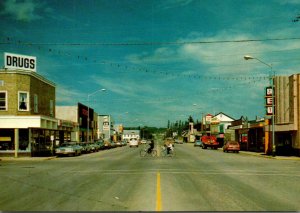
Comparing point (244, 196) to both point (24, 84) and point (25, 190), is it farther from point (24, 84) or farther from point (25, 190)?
point (24, 84)

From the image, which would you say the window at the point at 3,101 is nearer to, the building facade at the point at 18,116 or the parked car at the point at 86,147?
the building facade at the point at 18,116

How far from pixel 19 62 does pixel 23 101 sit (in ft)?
13.5

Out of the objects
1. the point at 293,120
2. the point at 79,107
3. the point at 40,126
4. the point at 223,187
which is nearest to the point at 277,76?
the point at 293,120

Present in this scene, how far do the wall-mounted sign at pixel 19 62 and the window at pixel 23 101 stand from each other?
274 centimetres

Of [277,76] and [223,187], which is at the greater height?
[277,76]

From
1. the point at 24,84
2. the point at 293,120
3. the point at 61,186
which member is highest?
the point at 24,84

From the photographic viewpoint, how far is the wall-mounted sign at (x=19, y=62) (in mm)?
44406

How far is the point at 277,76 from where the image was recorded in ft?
158

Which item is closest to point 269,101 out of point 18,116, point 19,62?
point 18,116

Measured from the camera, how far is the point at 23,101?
1778 inches

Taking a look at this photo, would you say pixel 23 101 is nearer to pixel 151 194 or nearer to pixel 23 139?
pixel 23 139

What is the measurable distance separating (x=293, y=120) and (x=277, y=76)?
6.19 m

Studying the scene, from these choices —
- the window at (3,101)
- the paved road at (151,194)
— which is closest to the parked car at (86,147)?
the window at (3,101)

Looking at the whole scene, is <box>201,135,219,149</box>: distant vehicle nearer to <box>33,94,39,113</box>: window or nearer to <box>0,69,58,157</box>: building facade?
<box>33,94,39,113</box>: window
